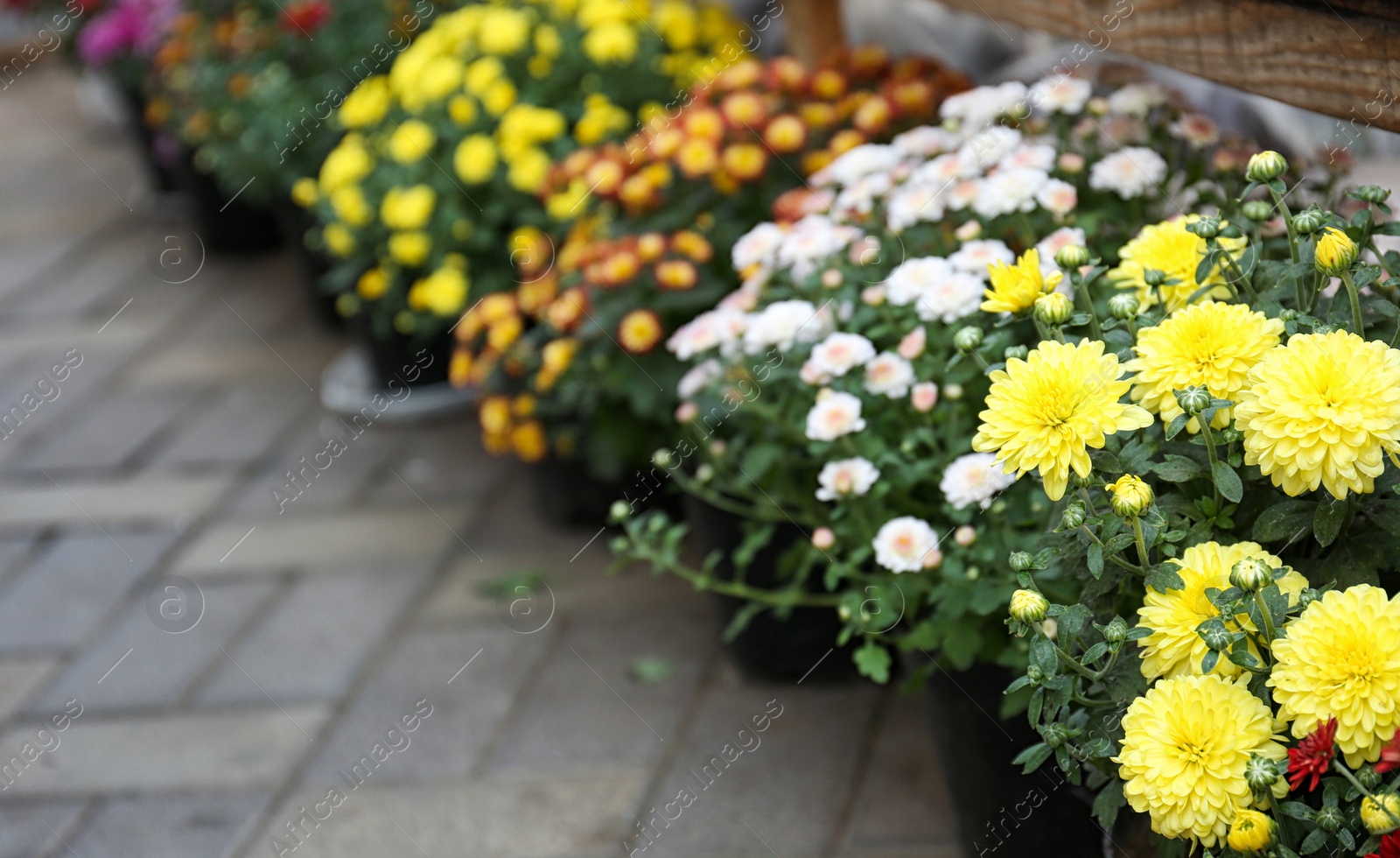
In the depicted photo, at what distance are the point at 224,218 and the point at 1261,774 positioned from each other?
14.9ft

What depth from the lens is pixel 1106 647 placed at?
41.9 inches

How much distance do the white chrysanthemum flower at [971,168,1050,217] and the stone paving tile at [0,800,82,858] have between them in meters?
1.80

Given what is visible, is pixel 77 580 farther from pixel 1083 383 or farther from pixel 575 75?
pixel 1083 383

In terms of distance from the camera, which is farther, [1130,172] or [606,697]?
[606,697]

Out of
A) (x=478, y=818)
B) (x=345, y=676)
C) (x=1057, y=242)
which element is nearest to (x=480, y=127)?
(x=345, y=676)

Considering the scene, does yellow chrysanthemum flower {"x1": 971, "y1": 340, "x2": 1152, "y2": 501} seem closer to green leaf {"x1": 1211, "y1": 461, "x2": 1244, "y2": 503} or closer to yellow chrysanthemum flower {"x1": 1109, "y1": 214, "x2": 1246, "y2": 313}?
green leaf {"x1": 1211, "y1": 461, "x2": 1244, "y2": 503}

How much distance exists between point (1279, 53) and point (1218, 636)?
693 mm

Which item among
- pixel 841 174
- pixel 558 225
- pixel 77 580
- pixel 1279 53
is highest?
pixel 1279 53

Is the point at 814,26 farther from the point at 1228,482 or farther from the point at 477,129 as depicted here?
the point at 1228,482

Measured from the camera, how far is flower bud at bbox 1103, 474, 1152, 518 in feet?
3.27

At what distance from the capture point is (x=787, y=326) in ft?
5.63

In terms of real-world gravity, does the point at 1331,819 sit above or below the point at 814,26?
above

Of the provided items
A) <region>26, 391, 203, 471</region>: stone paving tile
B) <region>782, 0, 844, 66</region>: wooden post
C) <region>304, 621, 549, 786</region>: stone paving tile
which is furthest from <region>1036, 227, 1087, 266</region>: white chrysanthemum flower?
<region>26, 391, 203, 471</region>: stone paving tile

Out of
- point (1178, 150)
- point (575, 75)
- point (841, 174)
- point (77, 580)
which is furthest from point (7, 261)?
point (1178, 150)
